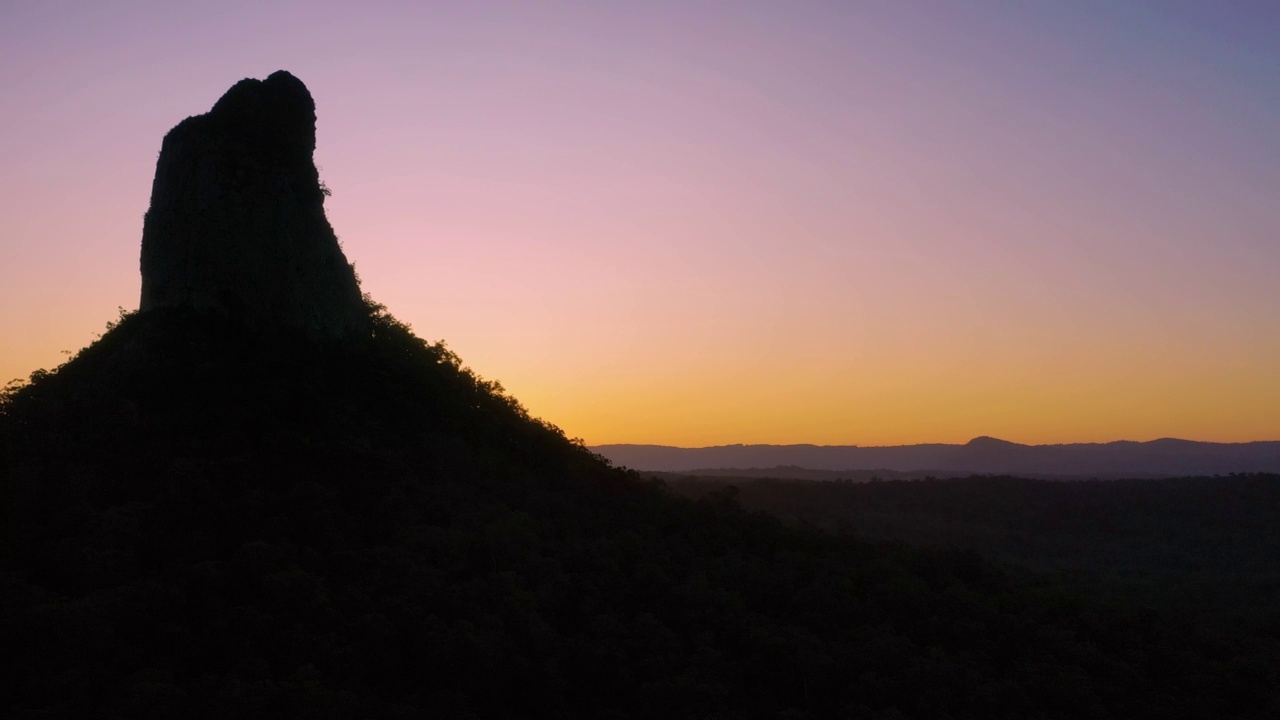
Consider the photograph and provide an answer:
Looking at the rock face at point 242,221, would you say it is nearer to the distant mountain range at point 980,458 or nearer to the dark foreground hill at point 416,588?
the dark foreground hill at point 416,588

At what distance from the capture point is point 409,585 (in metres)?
13.0

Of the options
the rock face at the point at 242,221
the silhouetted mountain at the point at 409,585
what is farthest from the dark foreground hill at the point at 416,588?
the rock face at the point at 242,221

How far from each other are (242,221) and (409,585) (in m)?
9.13

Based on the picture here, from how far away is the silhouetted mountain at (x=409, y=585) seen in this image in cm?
1105

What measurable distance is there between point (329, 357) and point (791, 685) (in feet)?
37.4

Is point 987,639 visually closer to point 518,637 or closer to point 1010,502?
→ point 518,637

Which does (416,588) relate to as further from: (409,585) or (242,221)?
(242,221)

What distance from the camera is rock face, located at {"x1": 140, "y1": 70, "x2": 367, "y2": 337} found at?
709 inches

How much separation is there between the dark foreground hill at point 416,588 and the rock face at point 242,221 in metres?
0.82

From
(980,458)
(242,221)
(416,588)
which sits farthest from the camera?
(980,458)

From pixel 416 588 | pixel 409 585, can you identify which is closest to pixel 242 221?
pixel 409 585

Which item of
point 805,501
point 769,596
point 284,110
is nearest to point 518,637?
point 769,596

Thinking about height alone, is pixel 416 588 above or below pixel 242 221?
below

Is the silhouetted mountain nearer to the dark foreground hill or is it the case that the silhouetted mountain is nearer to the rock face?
the dark foreground hill
